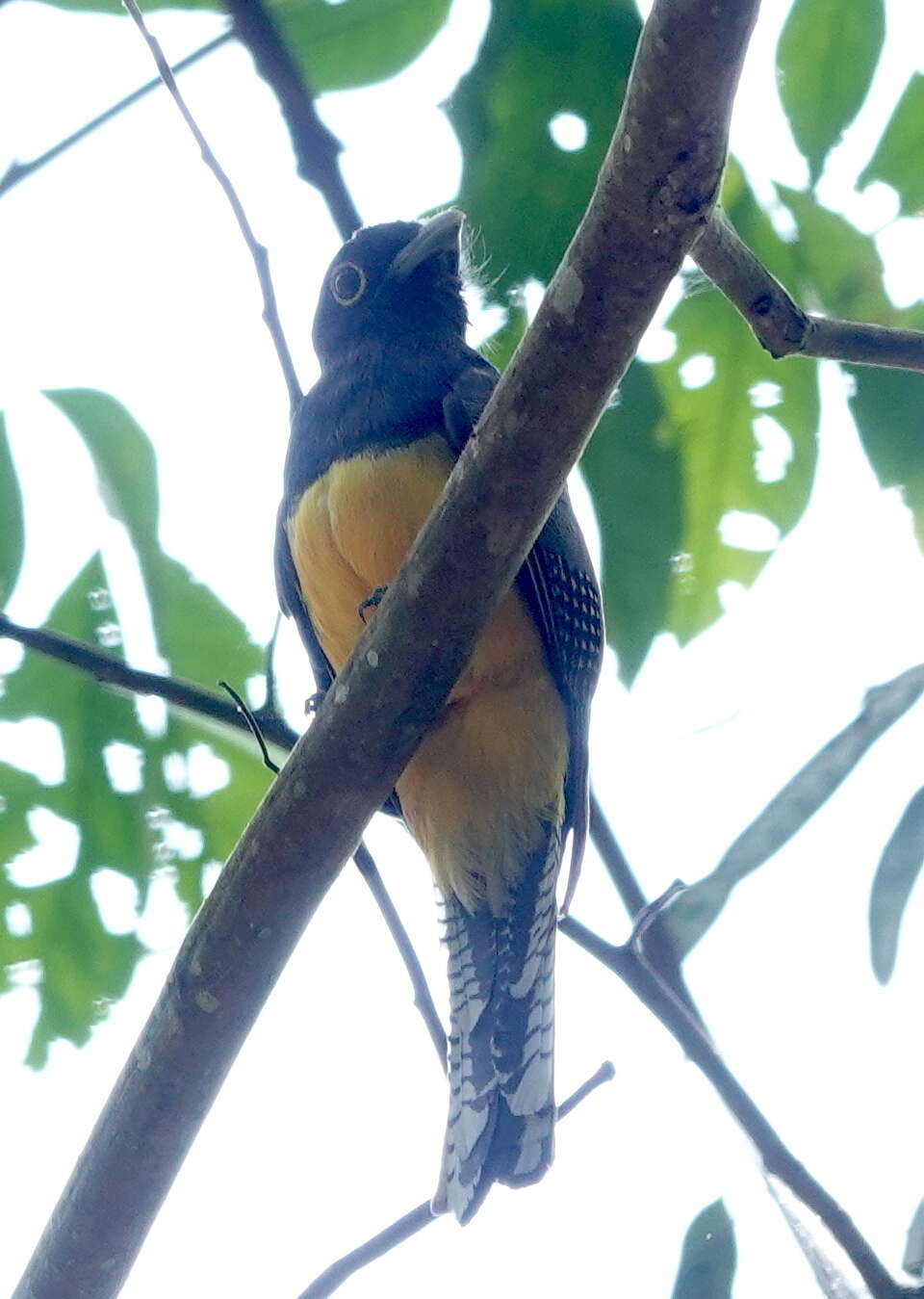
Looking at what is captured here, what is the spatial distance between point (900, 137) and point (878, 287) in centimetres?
27

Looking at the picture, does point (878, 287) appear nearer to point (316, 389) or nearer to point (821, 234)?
point (821, 234)

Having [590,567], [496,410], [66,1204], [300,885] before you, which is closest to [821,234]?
[590,567]

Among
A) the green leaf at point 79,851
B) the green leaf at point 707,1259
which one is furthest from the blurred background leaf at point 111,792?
the green leaf at point 707,1259

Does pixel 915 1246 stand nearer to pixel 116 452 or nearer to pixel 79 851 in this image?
pixel 79 851

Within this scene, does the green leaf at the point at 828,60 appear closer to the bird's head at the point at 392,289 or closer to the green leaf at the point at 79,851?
the bird's head at the point at 392,289

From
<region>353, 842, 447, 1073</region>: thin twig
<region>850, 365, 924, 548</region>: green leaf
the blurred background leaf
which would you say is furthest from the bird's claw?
<region>850, 365, 924, 548</region>: green leaf

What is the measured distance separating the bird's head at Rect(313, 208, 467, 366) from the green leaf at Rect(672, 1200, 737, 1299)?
2.19 m

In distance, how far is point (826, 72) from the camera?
2.78 metres

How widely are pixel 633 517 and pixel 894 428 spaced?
471mm

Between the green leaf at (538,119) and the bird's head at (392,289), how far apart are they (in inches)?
42.8

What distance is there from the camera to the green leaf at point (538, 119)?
2857 millimetres

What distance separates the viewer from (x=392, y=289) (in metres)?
4.12

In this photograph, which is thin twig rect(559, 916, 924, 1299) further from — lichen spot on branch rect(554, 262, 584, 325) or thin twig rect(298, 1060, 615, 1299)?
lichen spot on branch rect(554, 262, 584, 325)

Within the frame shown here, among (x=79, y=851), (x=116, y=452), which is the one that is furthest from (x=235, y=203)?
(x=79, y=851)
